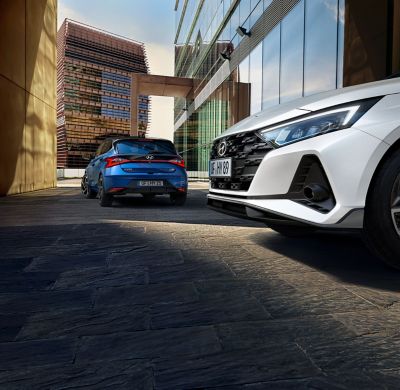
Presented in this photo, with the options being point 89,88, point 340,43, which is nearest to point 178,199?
point 340,43

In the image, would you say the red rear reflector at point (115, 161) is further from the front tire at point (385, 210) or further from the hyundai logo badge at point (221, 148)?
the front tire at point (385, 210)

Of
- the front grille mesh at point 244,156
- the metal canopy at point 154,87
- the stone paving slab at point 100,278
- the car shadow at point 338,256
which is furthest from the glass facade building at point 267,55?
the stone paving slab at point 100,278

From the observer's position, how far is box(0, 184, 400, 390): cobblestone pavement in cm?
150

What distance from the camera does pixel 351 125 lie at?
2.53m

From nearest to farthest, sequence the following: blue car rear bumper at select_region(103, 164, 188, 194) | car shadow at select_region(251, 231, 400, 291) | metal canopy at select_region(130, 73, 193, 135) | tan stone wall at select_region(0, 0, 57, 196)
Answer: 1. car shadow at select_region(251, 231, 400, 291)
2. blue car rear bumper at select_region(103, 164, 188, 194)
3. tan stone wall at select_region(0, 0, 57, 196)
4. metal canopy at select_region(130, 73, 193, 135)

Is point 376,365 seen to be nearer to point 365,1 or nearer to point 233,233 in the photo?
point 233,233

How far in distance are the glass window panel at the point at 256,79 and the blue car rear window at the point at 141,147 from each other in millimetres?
7840

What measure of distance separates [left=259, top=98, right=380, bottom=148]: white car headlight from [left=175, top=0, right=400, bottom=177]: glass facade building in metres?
6.19

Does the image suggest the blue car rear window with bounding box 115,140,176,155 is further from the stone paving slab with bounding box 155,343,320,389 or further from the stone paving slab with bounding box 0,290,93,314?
the stone paving slab with bounding box 155,343,320,389

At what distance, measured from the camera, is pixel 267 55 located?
1478cm

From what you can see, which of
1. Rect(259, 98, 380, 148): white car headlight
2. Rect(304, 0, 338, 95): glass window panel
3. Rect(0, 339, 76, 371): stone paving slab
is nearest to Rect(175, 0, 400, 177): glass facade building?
Rect(304, 0, 338, 95): glass window panel

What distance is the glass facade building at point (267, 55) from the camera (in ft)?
30.3

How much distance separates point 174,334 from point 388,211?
1560 mm

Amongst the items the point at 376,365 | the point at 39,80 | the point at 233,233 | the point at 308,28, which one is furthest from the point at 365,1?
the point at 39,80
